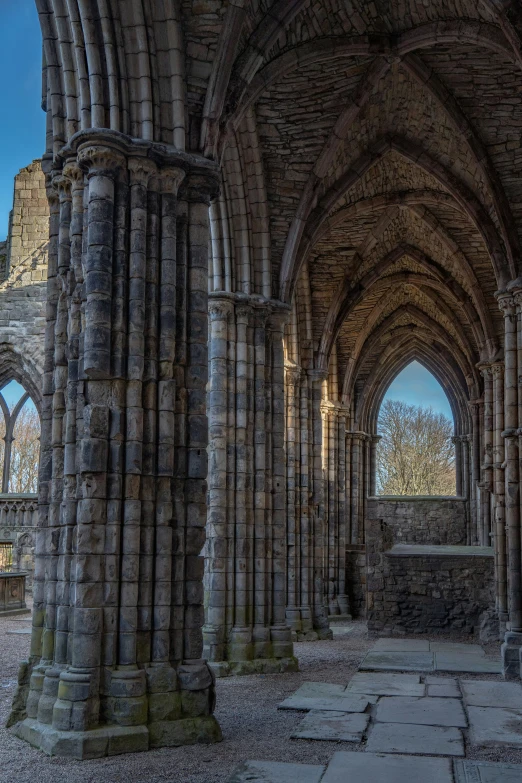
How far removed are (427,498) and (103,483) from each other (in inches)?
799

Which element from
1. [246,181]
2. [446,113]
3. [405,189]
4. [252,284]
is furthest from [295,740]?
[405,189]

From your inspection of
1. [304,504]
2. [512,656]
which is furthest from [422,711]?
[304,504]

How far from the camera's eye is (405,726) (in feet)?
24.0

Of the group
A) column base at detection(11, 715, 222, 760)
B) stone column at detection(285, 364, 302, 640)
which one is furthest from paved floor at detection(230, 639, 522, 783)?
stone column at detection(285, 364, 302, 640)

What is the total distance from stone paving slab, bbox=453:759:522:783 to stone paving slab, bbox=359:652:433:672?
4800 millimetres

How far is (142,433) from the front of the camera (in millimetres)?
7195

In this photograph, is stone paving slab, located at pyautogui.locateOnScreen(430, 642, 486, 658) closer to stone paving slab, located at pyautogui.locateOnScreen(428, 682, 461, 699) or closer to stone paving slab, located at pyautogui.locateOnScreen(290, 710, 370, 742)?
stone paving slab, located at pyautogui.locateOnScreen(428, 682, 461, 699)

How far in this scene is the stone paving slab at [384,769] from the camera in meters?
5.66

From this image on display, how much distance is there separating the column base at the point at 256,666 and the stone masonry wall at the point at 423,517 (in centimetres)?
1437

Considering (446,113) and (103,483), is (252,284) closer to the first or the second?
(446,113)

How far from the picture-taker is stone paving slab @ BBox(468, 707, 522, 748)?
6809mm

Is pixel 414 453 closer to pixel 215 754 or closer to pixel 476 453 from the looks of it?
pixel 476 453

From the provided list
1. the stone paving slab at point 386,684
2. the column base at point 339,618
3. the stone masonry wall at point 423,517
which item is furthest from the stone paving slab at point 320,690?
the stone masonry wall at point 423,517

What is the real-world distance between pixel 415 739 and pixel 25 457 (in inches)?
999
